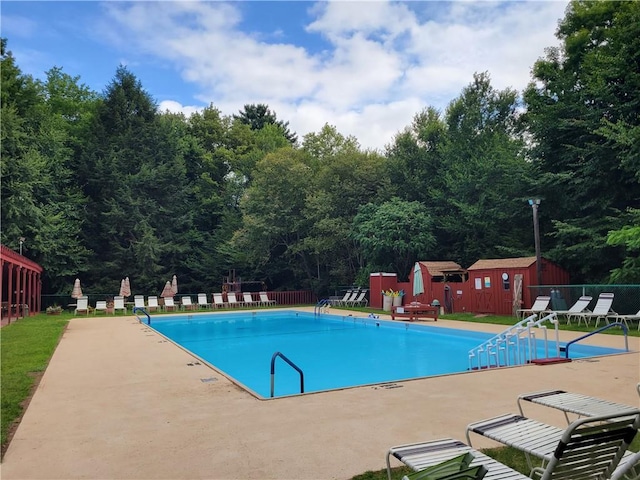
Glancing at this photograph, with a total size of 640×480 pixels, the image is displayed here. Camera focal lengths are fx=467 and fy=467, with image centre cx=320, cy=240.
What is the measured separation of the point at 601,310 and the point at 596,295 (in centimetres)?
125

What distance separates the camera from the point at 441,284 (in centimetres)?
1894

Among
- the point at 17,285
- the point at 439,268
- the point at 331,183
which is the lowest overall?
the point at 17,285

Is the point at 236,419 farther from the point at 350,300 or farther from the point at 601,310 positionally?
the point at 350,300

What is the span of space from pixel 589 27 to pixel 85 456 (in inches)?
901

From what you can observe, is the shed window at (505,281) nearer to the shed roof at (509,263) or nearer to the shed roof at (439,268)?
the shed roof at (509,263)

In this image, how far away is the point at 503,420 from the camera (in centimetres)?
324

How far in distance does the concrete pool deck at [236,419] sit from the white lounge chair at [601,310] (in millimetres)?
5441

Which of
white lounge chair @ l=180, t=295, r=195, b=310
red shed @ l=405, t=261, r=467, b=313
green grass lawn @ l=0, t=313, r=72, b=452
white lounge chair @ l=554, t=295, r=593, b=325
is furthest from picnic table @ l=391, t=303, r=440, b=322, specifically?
white lounge chair @ l=180, t=295, r=195, b=310

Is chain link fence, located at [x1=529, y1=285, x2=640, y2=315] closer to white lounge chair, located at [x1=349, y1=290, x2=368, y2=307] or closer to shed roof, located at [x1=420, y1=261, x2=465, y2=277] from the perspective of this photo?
shed roof, located at [x1=420, y1=261, x2=465, y2=277]

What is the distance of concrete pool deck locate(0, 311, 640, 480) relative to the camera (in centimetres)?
345

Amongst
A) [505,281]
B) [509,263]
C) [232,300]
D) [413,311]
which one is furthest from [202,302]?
[509,263]

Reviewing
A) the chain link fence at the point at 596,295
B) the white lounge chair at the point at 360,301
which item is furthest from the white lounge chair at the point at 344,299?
the chain link fence at the point at 596,295

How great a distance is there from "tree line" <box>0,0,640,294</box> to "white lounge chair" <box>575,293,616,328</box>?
46.9 inches

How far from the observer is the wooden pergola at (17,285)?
50.2 ft
